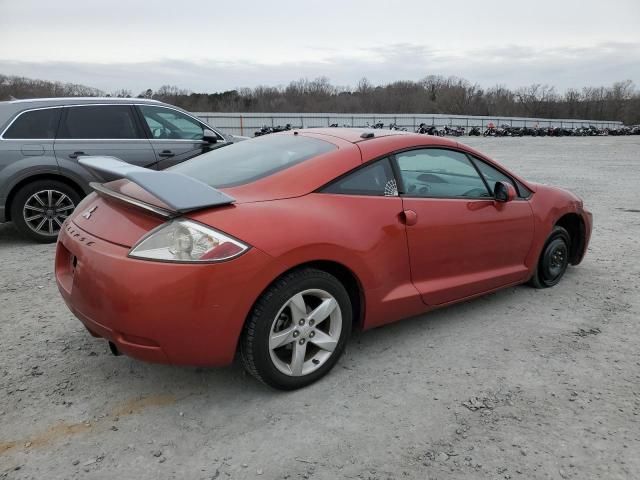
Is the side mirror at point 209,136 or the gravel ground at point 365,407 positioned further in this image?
the side mirror at point 209,136

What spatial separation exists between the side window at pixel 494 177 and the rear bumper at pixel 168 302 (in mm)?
2207

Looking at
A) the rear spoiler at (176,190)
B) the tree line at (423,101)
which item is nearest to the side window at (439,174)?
the rear spoiler at (176,190)

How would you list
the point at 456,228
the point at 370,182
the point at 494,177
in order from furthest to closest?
the point at 494,177
the point at 456,228
the point at 370,182

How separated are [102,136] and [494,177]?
4950mm

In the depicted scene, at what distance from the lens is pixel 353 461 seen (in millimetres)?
2299

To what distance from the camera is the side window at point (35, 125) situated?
19.5ft

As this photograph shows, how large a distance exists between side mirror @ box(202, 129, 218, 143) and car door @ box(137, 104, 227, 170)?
32 mm

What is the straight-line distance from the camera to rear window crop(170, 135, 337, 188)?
3.06 metres

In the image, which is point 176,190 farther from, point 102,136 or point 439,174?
point 102,136

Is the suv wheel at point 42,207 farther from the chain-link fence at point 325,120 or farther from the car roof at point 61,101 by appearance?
the chain-link fence at point 325,120

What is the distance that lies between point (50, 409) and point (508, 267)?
3337mm

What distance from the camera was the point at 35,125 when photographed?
606 centimetres

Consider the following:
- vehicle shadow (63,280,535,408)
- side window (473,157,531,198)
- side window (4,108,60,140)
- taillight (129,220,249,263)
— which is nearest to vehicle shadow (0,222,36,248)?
side window (4,108,60,140)

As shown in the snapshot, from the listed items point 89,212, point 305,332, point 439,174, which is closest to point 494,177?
point 439,174
